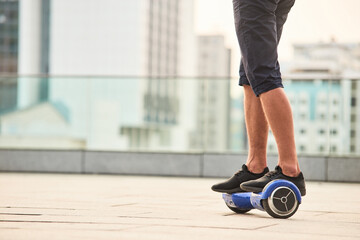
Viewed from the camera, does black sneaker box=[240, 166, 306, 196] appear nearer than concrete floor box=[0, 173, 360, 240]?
No

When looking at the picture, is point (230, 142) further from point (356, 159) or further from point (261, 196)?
point (261, 196)

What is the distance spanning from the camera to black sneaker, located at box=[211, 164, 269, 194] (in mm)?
3121

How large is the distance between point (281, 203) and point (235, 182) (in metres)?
0.31

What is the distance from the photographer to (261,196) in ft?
9.52

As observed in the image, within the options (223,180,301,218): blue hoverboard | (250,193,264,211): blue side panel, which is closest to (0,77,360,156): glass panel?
(250,193,264,211): blue side panel

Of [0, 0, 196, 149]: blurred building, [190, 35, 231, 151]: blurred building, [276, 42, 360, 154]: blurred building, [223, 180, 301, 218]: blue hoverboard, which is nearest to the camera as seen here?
[223, 180, 301, 218]: blue hoverboard

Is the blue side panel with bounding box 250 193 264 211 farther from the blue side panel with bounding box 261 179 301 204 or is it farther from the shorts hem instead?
the shorts hem

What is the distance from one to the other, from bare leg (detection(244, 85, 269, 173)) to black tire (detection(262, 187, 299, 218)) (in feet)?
0.99

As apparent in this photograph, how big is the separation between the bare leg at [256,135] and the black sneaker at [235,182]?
0.07ft

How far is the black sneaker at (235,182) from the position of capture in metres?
3.12

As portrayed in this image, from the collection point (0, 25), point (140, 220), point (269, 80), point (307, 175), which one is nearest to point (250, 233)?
point (140, 220)

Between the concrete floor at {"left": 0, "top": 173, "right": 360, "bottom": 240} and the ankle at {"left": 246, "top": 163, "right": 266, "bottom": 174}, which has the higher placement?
the ankle at {"left": 246, "top": 163, "right": 266, "bottom": 174}

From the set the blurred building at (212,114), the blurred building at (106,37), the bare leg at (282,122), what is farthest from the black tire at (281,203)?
the blurred building at (106,37)

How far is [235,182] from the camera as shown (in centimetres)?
314
